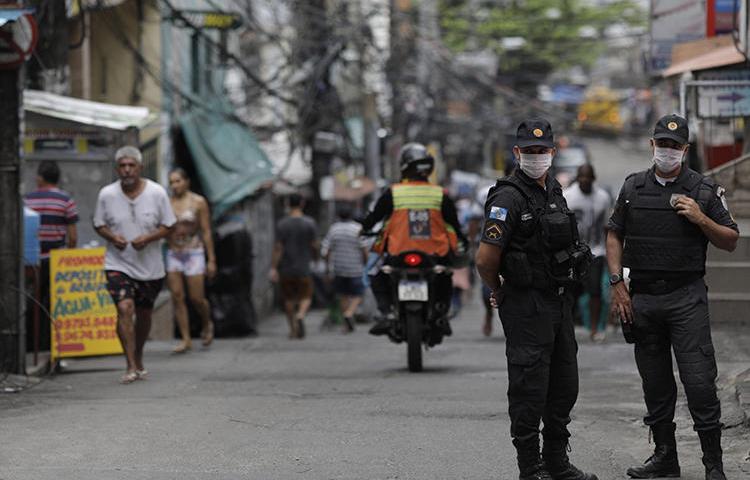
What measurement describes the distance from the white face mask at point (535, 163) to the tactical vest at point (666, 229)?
656 mm

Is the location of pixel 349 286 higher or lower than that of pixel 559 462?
higher

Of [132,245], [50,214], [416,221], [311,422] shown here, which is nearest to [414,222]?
[416,221]

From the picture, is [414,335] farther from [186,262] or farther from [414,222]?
[186,262]

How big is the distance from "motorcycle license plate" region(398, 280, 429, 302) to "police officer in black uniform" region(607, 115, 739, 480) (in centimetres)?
458

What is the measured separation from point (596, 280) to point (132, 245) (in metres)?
5.69

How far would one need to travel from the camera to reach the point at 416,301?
1193 cm

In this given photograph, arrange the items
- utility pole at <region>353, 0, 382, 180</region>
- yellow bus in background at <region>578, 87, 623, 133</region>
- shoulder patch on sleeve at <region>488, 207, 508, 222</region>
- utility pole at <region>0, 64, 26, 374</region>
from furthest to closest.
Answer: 1. yellow bus in background at <region>578, 87, 623, 133</region>
2. utility pole at <region>353, 0, 382, 180</region>
3. utility pole at <region>0, 64, 26, 374</region>
4. shoulder patch on sleeve at <region>488, 207, 508, 222</region>

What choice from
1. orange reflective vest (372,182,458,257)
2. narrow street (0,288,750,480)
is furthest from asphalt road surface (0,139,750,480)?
orange reflective vest (372,182,458,257)

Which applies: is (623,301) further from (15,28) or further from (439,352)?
(439,352)

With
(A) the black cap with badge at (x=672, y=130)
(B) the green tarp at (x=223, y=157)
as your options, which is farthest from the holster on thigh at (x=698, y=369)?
(B) the green tarp at (x=223, y=157)

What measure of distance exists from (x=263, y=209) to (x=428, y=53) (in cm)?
1169

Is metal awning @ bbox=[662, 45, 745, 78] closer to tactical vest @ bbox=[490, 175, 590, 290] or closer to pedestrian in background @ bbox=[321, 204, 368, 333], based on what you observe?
pedestrian in background @ bbox=[321, 204, 368, 333]

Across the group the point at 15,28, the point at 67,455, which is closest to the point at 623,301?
the point at 67,455

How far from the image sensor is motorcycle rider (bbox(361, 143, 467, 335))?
12055 millimetres
